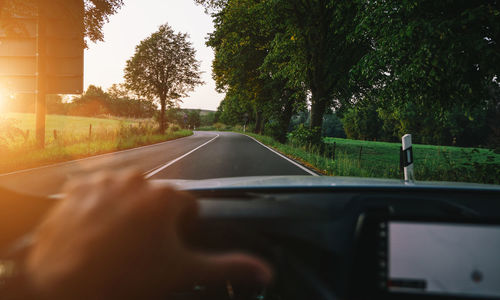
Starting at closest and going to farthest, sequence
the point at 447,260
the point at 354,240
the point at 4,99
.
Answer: the point at 447,260 → the point at 354,240 → the point at 4,99

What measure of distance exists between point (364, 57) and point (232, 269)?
9.03 metres

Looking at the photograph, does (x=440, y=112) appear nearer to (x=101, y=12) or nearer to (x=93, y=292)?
(x=93, y=292)

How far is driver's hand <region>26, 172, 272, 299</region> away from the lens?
1.01 metres

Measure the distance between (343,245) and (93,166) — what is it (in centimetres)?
1074

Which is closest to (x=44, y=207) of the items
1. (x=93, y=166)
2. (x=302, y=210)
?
(x=302, y=210)

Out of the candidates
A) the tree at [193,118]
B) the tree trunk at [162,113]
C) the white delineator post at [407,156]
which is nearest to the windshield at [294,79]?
the white delineator post at [407,156]

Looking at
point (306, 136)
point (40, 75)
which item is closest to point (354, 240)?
point (306, 136)

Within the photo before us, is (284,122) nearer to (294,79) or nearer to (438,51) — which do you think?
(294,79)

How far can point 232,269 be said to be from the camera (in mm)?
1288

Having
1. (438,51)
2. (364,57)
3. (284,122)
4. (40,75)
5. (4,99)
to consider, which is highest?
(364,57)

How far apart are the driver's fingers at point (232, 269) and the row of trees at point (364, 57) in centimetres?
739

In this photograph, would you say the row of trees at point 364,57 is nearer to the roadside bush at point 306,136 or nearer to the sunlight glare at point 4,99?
the roadside bush at point 306,136

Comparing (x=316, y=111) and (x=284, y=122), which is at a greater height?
(x=316, y=111)

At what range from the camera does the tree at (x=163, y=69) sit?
109ft
